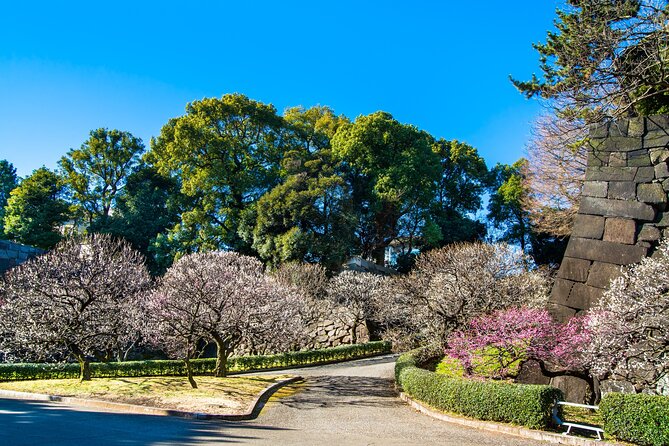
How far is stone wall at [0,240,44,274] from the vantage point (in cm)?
2216

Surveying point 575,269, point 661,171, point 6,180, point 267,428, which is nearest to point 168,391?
point 267,428

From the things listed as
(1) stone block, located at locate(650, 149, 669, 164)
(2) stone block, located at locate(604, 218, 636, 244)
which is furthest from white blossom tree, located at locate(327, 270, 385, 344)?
(1) stone block, located at locate(650, 149, 669, 164)

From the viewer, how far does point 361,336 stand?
26.5 metres

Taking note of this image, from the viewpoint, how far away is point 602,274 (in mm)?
10836

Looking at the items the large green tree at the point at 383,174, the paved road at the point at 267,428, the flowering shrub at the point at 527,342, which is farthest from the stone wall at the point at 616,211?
the large green tree at the point at 383,174

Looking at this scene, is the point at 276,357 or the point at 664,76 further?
the point at 276,357

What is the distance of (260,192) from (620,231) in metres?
24.4

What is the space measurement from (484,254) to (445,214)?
13977mm

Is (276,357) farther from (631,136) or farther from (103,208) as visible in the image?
(103,208)

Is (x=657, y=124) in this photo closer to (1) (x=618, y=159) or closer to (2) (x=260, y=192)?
(1) (x=618, y=159)

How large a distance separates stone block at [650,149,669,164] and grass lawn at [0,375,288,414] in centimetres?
1159

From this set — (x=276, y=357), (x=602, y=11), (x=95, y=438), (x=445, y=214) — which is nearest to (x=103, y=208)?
(x=276, y=357)

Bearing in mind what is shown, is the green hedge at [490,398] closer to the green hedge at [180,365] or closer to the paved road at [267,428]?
the paved road at [267,428]

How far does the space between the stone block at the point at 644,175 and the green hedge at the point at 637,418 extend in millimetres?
5967
